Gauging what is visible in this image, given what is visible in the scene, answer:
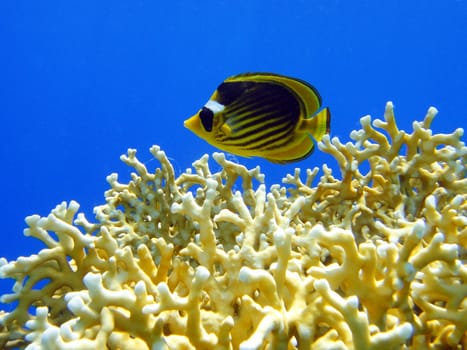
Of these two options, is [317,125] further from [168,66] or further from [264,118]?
[168,66]

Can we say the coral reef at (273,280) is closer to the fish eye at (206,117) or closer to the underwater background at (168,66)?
the fish eye at (206,117)

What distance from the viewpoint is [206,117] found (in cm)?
221

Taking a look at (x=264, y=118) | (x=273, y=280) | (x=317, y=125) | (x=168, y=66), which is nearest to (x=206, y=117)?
(x=264, y=118)

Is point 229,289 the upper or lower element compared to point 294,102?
lower

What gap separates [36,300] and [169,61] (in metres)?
88.7

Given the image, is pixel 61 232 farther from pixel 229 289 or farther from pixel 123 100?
pixel 123 100

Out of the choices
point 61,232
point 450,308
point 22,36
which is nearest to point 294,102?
point 450,308

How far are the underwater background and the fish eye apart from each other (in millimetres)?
53486

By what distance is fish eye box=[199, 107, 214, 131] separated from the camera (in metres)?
2.21

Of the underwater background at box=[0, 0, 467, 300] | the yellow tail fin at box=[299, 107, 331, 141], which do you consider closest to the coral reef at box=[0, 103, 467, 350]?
the yellow tail fin at box=[299, 107, 331, 141]

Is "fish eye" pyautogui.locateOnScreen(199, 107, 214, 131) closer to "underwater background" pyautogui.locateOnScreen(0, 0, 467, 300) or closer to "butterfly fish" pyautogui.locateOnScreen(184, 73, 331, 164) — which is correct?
"butterfly fish" pyautogui.locateOnScreen(184, 73, 331, 164)

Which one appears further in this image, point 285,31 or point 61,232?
point 285,31

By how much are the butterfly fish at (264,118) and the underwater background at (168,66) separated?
5349 cm

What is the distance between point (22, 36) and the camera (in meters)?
70.8
